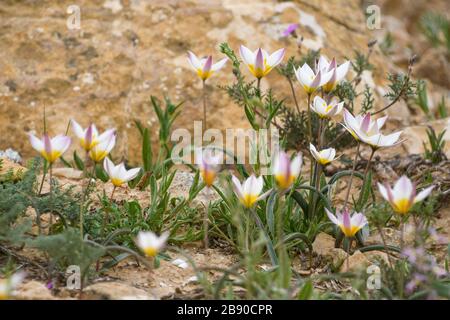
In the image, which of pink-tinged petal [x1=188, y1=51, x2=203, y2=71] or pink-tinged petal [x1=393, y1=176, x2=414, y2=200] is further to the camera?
pink-tinged petal [x1=188, y1=51, x2=203, y2=71]

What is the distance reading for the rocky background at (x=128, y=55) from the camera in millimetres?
4723

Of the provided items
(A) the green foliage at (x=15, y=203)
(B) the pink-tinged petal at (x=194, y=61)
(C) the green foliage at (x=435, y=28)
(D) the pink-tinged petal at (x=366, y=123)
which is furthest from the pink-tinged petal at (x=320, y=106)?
(C) the green foliage at (x=435, y=28)

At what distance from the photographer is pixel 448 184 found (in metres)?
3.82

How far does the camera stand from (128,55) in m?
4.96

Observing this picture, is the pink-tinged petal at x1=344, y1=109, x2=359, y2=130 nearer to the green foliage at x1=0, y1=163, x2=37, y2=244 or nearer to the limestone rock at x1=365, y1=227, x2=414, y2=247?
the limestone rock at x1=365, y1=227, x2=414, y2=247

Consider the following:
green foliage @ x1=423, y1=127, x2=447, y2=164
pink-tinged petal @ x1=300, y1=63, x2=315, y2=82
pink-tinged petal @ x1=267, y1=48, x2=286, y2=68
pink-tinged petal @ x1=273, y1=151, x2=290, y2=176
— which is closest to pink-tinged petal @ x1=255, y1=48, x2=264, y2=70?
pink-tinged petal @ x1=267, y1=48, x2=286, y2=68

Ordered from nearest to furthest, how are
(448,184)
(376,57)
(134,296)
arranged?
1. (134,296)
2. (448,184)
3. (376,57)

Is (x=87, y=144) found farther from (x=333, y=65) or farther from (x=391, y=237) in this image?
(x=391, y=237)

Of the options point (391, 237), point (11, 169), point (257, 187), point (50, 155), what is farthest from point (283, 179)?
point (11, 169)

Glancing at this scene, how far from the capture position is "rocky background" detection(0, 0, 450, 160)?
472 centimetres

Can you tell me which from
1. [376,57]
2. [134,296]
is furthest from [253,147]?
[376,57]

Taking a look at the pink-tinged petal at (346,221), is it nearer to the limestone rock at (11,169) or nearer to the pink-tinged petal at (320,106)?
the pink-tinged petal at (320,106)

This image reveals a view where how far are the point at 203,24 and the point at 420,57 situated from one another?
11.5ft
